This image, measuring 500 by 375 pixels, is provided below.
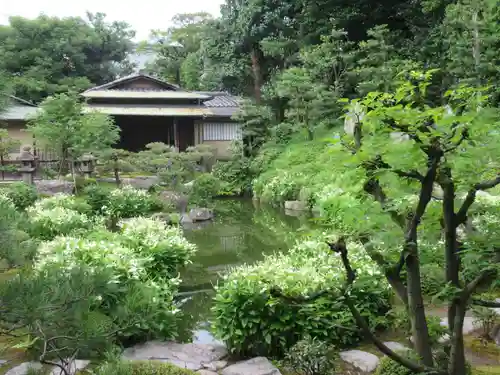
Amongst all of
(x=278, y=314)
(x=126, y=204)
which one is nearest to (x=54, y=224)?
(x=126, y=204)

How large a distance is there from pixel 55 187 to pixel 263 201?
22.5 feet

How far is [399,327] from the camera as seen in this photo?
494 cm

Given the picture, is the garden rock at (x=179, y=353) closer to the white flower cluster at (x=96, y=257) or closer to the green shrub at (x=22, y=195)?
the white flower cluster at (x=96, y=257)

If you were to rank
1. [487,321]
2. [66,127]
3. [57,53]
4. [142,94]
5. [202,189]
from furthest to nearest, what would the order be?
[57,53] → [142,94] → [202,189] → [66,127] → [487,321]

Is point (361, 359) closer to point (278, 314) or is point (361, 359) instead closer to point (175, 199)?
point (278, 314)

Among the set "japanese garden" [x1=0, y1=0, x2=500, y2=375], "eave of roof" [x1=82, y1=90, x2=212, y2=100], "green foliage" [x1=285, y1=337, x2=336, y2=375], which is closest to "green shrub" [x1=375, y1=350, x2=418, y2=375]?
"japanese garden" [x1=0, y1=0, x2=500, y2=375]

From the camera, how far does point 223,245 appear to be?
34.2 feet

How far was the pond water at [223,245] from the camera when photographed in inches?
A: 247

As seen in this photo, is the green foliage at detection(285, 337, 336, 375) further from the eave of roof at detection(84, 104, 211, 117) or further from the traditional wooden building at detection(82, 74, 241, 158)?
the eave of roof at detection(84, 104, 211, 117)

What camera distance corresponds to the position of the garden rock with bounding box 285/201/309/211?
14273 mm

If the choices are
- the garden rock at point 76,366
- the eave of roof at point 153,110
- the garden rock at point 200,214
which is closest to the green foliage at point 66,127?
the garden rock at point 200,214

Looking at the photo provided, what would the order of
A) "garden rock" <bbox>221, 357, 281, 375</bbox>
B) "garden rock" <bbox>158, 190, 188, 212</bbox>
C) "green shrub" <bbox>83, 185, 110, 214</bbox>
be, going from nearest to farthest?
1. "garden rock" <bbox>221, 357, 281, 375</bbox>
2. "green shrub" <bbox>83, 185, 110, 214</bbox>
3. "garden rock" <bbox>158, 190, 188, 212</bbox>

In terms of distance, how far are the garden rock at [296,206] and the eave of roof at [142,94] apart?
33.6 feet

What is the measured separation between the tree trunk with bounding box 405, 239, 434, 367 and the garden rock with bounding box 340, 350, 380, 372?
1239mm
